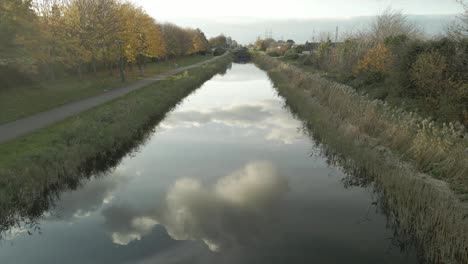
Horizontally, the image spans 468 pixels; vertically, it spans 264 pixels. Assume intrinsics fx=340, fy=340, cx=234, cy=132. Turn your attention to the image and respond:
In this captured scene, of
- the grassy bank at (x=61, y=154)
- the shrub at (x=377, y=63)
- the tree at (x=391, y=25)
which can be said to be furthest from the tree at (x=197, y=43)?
the grassy bank at (x=61, y=154)

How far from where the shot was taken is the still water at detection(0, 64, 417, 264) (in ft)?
28.1

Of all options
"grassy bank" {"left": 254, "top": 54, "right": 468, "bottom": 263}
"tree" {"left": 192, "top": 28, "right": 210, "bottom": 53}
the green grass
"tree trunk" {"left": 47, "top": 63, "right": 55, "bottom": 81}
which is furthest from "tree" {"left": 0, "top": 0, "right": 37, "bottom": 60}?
"tree" {"left": 192, "top": 28, "right": 210, "bottom": 53}

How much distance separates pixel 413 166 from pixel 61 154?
42.6 feet

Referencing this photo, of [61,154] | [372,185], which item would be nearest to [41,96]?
[61,154]

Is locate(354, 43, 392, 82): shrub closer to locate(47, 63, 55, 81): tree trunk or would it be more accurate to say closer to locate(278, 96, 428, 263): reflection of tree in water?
locate(278, 96, 428, 263): reflection of tree in water

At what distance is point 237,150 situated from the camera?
1753cm

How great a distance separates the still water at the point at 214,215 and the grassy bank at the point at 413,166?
0.71 metres

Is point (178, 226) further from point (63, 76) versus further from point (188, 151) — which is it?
point (63, 76)

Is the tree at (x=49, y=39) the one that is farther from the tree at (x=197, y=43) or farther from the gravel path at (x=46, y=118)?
the tree at (x=197, y=43)

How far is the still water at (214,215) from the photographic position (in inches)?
338

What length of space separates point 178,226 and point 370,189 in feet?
23.1

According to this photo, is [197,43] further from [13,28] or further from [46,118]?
[46,118]

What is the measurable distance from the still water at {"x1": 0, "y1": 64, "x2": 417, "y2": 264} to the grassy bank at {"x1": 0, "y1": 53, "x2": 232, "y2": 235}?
61cm

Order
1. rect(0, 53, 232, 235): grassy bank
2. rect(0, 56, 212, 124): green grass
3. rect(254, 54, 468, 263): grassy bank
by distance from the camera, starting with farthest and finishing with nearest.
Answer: rect(0, 56, 212, 124): green grass → rect(0, 53, 232, 235): grassy bank → rect(254, 54, 468, 263): grassy bank
